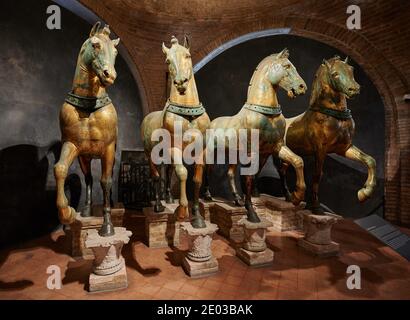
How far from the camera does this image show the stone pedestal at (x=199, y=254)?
10.3ft

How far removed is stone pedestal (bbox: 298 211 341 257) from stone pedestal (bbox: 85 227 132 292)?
9.69 ft

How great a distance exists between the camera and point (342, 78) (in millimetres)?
3471

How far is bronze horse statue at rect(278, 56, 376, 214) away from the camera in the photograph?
11.5 feet

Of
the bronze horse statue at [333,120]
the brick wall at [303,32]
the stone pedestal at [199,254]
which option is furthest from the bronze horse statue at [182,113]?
the brick wall at [303,32]

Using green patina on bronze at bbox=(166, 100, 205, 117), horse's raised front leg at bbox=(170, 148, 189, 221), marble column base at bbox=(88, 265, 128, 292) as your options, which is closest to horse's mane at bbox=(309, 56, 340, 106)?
green patina on bronze at bbox=(166, 100, 205, 117)

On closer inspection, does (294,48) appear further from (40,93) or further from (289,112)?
(40,93)

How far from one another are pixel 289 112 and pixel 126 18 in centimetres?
511

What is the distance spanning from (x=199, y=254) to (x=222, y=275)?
419 mm

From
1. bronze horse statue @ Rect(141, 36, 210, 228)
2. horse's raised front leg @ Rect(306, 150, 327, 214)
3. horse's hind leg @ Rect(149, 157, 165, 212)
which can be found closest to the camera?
bronze horse statue @ Rect(141, 36, 210, 228)

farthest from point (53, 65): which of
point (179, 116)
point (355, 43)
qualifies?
point (355, 43)

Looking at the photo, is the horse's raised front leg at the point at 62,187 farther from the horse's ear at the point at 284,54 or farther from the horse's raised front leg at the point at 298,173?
the horse's ear at the point at 284,54

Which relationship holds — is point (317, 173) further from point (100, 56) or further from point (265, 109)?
point (100, 56)

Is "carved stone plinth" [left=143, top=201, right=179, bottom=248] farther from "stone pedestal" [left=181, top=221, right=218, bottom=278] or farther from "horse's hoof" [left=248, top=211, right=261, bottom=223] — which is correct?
"horse's hoof" [left=248, top=211, right=261, bottom=223]

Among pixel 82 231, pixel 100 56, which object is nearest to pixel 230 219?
pixel 82 231
